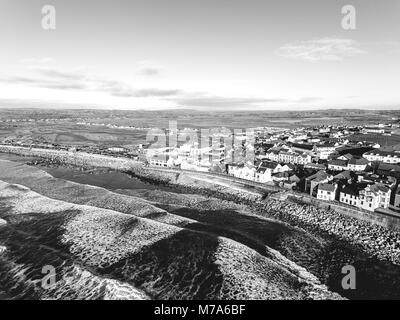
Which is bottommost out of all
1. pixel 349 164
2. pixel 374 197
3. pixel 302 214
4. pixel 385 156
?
pixel 302 214

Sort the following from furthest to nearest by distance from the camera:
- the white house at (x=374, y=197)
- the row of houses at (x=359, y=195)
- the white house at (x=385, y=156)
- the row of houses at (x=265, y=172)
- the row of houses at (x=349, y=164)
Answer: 1. the white house at (x=385, y=156)
2. the row of houses at (x=349, y=164)
3. the row of houses at (x=265, y=172)
4. the row of houses at (x=359, y=195)
5. the white house at (x=374, y=197)

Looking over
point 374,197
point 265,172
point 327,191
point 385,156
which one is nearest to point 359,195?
point 374,197

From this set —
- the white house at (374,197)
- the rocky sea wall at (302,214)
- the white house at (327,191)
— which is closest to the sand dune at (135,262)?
the rocky sea wall at (302,214)

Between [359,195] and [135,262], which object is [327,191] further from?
[135,262]

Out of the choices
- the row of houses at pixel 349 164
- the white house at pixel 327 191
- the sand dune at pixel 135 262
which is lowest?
the sand dune at pixel 135 262

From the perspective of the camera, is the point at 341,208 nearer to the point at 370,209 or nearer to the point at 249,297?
the point at 370,209

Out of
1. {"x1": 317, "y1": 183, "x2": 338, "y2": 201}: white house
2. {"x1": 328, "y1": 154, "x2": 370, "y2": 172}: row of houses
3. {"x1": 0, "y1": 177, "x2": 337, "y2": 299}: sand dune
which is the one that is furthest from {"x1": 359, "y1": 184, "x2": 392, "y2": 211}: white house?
{"x1": 328, "y1": 154, "x2": 370, "y2": 172}: row of houses

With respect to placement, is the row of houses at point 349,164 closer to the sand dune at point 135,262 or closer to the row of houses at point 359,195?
the row of houses at point 359,195

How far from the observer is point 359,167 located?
166ft

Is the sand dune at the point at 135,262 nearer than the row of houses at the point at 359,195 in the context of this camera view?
Yes

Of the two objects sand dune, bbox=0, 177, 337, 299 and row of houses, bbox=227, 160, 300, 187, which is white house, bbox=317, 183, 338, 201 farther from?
sand dune, bbox=0, 177, 337, 299

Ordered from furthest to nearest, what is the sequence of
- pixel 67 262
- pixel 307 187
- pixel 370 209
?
pixel 307 187 → pixel 370 209 → pixel 67 262
